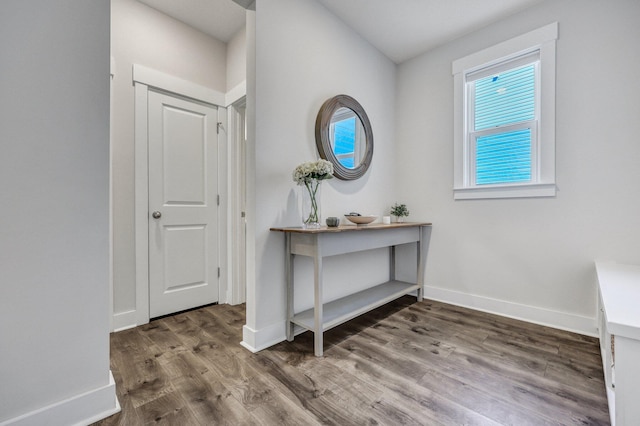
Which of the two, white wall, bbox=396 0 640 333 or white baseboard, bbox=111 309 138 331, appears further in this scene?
white baseboard, bbox=111 309 138 331

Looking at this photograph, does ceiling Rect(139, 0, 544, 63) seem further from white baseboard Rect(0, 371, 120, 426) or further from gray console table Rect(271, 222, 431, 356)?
white baseboard Rect(0, 371, 120, 426)

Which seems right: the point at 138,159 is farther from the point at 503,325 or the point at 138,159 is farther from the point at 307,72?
the point at 503,325

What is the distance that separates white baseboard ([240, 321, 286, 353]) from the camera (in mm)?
1860

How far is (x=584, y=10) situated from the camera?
2.08 metres

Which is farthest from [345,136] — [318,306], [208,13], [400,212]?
[208,13]

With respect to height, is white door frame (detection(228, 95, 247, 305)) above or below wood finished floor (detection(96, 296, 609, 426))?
above

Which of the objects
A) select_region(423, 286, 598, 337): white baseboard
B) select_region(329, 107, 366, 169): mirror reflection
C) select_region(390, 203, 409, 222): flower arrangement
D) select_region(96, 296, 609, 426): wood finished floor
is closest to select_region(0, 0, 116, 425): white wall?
select_region(96, 296, 609, 426): wood finished floor

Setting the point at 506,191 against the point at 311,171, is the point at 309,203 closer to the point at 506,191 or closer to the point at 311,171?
the point at 311,171

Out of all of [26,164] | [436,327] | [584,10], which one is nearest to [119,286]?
[26,164]

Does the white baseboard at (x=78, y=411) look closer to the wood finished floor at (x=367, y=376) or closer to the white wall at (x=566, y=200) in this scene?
the wood finished floor at (x=367, y=376)

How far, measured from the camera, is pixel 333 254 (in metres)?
1.86

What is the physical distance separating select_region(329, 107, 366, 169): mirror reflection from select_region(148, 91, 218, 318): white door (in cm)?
122

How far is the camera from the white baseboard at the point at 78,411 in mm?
1100

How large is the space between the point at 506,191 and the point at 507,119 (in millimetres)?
648
